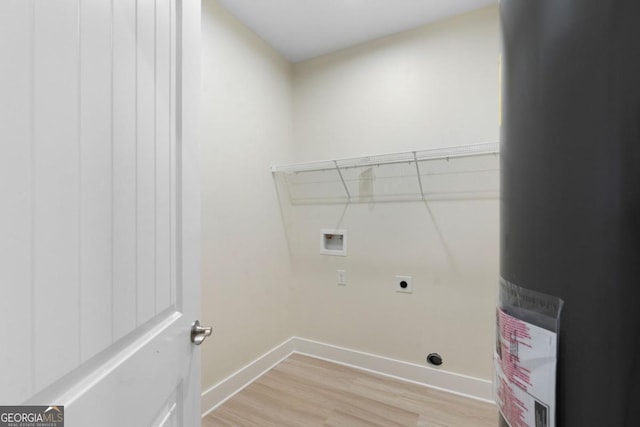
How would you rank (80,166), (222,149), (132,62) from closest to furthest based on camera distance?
(80,166) < (132,62) < (222,149)

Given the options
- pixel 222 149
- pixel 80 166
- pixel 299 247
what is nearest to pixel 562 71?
pixel 80 166

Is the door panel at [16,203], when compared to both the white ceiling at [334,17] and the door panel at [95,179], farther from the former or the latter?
the white ceiling at [334,17]

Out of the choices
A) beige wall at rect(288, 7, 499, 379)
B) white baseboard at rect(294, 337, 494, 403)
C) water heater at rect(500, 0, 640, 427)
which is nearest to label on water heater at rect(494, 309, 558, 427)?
water heater at rect(500, 0, 640, 427)

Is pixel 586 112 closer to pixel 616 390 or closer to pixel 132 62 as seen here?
pixel 616 390

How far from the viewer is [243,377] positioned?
2025 mm

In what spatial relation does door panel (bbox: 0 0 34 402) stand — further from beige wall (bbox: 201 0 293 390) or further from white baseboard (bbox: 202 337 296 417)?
white baseboard (bbox: 202 337 296 417)

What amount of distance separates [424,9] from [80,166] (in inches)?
91.4

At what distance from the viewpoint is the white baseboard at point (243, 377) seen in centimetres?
178

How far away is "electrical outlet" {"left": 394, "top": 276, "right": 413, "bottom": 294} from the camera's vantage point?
212 cm

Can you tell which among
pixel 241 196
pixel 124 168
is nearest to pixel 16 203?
pixel 124 168

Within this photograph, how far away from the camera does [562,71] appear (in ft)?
1.28

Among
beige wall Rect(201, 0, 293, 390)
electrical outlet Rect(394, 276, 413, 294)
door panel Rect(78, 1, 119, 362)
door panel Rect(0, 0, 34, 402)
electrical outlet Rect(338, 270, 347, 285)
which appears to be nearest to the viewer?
door panel Rect(0, 0, 34, 402)

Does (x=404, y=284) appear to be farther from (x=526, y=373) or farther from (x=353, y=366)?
(x=526, y=373)

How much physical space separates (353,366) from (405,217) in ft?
4.33
